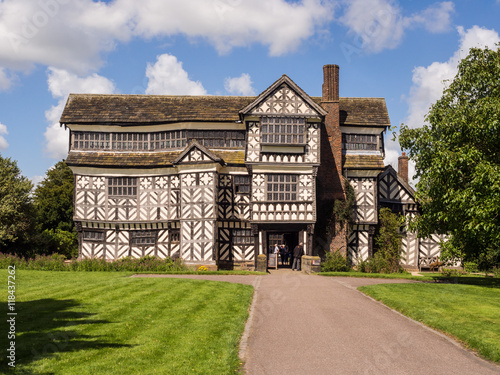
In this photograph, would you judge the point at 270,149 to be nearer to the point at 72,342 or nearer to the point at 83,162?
the point at 83,162

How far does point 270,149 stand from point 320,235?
21.0 feet

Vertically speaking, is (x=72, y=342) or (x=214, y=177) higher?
(x=214, y=177)

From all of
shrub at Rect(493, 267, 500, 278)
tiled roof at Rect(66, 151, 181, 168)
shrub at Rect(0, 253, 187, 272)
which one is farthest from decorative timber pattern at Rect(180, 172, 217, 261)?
shrub at Rect(493, 267, 500, 278)

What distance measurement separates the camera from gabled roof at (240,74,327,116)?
27.8m

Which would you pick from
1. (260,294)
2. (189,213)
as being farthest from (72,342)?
(189,213)

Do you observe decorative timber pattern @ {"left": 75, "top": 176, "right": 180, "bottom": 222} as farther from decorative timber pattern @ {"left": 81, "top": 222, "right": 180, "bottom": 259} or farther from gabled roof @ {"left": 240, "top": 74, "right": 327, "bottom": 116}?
gabled roof @ {"left": 240, "top": 74, "right": 327, "bottom": 116}

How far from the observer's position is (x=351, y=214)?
29562 mm

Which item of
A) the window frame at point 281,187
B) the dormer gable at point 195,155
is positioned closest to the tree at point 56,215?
the dormer gable at point 195,155

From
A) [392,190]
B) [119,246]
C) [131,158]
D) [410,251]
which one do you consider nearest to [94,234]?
[119,246]

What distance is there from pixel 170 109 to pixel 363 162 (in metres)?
13.6

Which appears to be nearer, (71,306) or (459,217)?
(71,306)

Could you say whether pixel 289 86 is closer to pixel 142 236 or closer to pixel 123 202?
pixel 123 202

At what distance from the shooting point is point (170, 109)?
3162 centimetres

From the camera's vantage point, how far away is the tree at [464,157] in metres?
17.7
